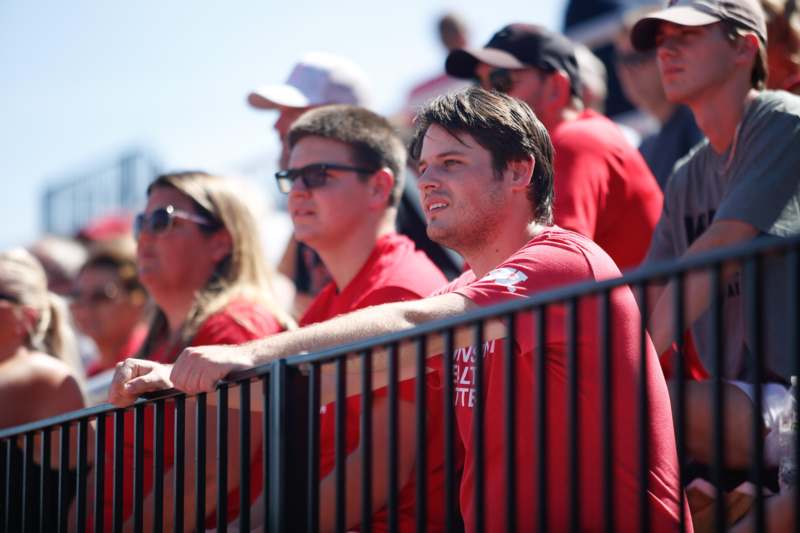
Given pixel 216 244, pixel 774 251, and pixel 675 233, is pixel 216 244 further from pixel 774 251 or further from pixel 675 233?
pixel 774 251

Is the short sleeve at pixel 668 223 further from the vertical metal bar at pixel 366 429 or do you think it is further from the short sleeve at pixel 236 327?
the vertical metal bar at pixel 366 429

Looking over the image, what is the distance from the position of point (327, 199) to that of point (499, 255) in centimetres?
160

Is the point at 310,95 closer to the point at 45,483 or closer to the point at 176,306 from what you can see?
the point at 176,306

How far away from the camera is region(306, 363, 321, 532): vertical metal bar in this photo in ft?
10.3

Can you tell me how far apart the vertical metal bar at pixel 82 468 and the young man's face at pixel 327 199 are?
4.80 feet

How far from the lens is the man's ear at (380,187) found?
16.9ft

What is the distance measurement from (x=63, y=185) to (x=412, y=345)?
1904cm

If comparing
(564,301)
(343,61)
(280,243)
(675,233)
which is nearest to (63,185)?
(280,243)

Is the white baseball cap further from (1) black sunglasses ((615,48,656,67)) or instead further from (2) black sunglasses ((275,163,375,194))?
(1) black sunglasses ((615,48,656,67))

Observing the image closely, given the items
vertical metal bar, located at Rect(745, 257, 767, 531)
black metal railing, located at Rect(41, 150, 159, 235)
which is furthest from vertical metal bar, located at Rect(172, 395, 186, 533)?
black metal railing, located at Rect(41, 150, 159, 235)

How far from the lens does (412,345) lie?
3260mm

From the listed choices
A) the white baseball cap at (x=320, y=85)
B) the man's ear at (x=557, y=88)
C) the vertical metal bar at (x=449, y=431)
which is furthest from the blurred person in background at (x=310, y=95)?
the vertical metal bar at (x=449, y=431)

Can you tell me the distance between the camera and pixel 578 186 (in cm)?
468

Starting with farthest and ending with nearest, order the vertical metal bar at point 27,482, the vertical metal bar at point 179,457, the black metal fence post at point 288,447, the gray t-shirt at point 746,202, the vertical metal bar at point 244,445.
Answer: the vertical metal bar at point 27,482
the gray t-shirt at point 746,202
the vertical metal bar at point 179,457
the vertical metal bar at point 244,445
the black metal fence post at point 288,447
